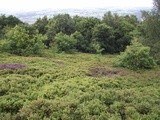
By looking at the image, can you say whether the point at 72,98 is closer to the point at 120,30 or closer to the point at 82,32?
the point at 82,32

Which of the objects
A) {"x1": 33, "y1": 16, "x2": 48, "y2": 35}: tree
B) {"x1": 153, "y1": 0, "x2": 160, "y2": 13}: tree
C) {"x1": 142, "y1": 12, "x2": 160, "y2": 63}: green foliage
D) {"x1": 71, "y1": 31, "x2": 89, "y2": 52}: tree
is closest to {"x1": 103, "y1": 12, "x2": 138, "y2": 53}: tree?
{"x1": 71, "y1": 31, "x2": 89, "y2": 52}: tree

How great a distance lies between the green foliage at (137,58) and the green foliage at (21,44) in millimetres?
11997

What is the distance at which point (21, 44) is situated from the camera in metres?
38.9

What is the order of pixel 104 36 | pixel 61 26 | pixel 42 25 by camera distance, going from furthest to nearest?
pixel 42 25 < pixel 61 26 < pixel 104 36

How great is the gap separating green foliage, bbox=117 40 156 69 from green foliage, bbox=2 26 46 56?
12.0 m

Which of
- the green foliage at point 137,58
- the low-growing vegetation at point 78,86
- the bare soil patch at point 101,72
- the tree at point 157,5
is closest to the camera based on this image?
the low-growing vegetation at point 78,86

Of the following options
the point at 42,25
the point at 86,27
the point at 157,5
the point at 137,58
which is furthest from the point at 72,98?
the point at 42,25

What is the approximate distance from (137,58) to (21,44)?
15.4 metres

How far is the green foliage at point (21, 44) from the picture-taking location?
38.4 m

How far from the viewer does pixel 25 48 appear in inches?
1542

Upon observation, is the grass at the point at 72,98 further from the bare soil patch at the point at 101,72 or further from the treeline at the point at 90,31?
the treeline at the point at 90,31

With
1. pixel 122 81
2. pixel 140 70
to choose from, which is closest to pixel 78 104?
pixel 122 81

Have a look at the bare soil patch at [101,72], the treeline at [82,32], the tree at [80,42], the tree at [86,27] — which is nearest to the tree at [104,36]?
the treeline at [82,32]

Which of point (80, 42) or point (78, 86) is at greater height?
Result: point (78, 86)
